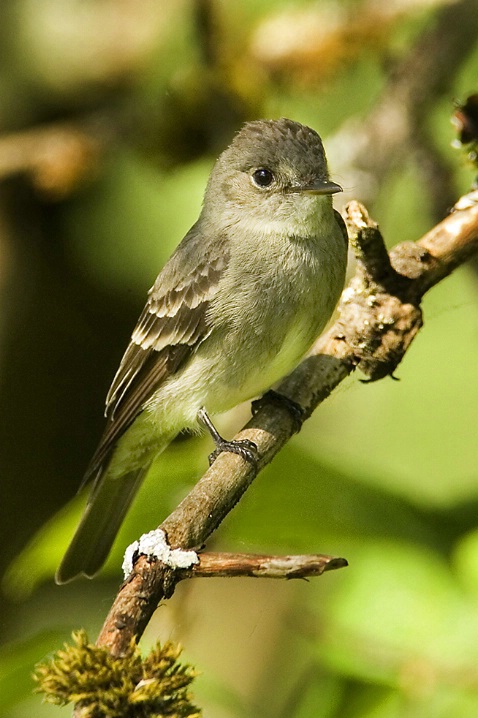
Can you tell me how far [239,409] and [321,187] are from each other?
3.30 feet

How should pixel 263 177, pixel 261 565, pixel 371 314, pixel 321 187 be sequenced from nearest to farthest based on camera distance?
pixel 261 565, pixel 371 314, pixel 321 187, pixel 263 177

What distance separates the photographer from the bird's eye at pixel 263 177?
3.04 m

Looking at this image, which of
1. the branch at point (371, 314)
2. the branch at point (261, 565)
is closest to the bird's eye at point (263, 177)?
the branch at point (371, 314)

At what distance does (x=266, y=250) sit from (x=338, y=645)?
46.8 inches

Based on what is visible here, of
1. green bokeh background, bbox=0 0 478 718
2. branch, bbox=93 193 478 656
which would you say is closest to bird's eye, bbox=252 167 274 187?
branch, bbox=93 193 478 656

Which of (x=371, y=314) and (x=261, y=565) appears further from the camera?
(x=371, y=314)

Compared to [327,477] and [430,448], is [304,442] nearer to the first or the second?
[430,448]

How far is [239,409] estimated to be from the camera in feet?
11.7

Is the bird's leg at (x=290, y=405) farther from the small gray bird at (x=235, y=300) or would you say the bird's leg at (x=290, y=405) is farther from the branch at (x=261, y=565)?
the branch at (x=261, y=565)

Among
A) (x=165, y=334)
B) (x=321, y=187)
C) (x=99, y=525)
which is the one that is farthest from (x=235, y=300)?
(x=99, y=525)

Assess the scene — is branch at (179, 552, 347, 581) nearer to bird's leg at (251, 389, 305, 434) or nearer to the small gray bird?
bird's leg at (251, 389, 305, 434)

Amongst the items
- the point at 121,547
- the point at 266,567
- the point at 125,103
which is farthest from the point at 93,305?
the point at 266,567

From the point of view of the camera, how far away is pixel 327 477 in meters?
2.83

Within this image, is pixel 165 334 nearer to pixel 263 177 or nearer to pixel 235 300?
pixel 235 300
